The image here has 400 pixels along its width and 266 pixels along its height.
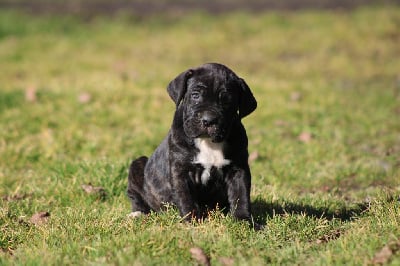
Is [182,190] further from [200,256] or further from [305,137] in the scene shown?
[305,137]

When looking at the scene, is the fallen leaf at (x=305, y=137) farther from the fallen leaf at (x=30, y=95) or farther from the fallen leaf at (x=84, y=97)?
the fallen leaf at (x=30, y=95)

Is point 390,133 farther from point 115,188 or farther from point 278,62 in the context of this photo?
point 278,62

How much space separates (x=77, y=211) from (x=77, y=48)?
12.2m

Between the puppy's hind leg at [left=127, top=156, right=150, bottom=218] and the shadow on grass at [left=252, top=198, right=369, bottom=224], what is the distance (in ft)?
3.43

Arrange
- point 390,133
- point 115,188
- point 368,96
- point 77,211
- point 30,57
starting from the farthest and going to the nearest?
point 30,57
point 368,96
point 390,133
point 115,188
point 77,211

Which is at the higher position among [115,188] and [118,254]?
[118,254]

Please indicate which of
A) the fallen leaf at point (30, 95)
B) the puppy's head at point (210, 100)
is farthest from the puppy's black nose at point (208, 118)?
the fallen leaf at point (30, 95)

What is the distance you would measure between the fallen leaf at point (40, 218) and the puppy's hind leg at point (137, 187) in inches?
30.7

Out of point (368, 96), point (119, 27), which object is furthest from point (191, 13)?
point (368, 96)

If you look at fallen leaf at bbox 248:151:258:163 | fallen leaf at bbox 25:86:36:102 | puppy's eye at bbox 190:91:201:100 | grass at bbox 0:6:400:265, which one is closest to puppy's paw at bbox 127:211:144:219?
grass at bbox 0:6:400:265

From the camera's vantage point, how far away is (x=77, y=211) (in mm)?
5656

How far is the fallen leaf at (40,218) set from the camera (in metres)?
5.59

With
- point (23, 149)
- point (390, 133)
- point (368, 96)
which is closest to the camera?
point (23, 149)

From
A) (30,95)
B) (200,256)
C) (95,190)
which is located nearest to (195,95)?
(200,256)
